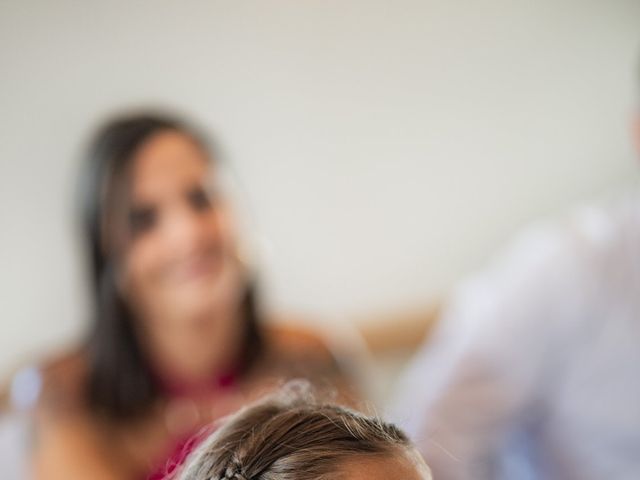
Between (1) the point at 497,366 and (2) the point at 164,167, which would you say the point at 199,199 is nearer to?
(2) the point at 164,167

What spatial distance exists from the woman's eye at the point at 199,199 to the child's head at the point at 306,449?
0.61m

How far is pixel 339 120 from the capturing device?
149 cm

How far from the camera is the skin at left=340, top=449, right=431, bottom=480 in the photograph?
491 mm

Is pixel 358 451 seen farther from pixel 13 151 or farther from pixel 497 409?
pixel 13 151

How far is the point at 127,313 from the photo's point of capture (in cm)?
114

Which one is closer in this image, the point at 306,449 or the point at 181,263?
the point at 306,449

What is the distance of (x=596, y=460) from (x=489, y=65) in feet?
2.70

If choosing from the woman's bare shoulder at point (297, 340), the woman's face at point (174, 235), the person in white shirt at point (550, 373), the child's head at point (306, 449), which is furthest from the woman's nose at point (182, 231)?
the child's head at point (306, 449)

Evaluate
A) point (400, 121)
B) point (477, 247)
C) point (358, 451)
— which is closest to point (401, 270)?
point (477, 247)

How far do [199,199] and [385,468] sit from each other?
0.70m

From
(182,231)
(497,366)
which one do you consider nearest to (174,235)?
(182,231)

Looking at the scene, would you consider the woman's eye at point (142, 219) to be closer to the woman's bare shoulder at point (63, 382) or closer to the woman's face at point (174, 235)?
the woman's face at point (174, 235)

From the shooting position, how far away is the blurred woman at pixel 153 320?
1.06 m

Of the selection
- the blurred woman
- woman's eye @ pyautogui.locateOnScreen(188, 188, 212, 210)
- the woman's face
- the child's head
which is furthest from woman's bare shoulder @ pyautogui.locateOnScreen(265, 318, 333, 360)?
the child's head
